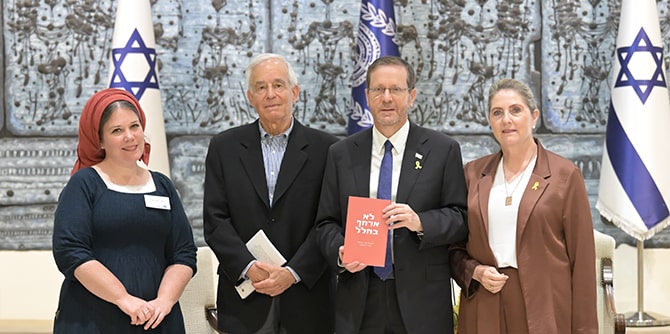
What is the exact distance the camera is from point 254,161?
3.18 m

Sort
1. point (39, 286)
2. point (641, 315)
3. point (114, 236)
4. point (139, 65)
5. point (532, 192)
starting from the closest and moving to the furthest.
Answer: point (114, 236), point (532, 192), point (139, 65), point (641, 315), point (39, 286)

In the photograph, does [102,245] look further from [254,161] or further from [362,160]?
[362,160]

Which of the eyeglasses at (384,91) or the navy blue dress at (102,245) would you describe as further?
the eyeglasses at (384,91)

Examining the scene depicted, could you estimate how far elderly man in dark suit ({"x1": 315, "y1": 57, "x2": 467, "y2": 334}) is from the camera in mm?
2822

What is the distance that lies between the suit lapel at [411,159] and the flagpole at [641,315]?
94.2 inches

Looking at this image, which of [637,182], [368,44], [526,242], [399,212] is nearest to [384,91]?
[399,212]

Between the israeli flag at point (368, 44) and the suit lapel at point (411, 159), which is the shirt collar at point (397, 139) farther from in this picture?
the israeli flag at point (368, 44)

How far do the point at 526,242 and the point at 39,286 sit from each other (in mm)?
3606

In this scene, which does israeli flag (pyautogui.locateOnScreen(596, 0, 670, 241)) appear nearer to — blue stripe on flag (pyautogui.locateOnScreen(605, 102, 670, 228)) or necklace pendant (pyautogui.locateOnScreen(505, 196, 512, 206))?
blue stripe on flag (pyautogui.locateOnScreen(605, 102, 670, 228))

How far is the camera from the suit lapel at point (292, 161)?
312 cm

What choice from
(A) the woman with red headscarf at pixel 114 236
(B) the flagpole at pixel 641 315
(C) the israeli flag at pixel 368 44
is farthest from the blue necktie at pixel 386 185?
(B) the flagpole at pixel 641 315

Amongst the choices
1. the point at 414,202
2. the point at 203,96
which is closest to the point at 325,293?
the point at 414,202

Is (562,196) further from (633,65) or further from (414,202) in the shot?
(633,65)

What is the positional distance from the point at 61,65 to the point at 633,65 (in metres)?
3.85
